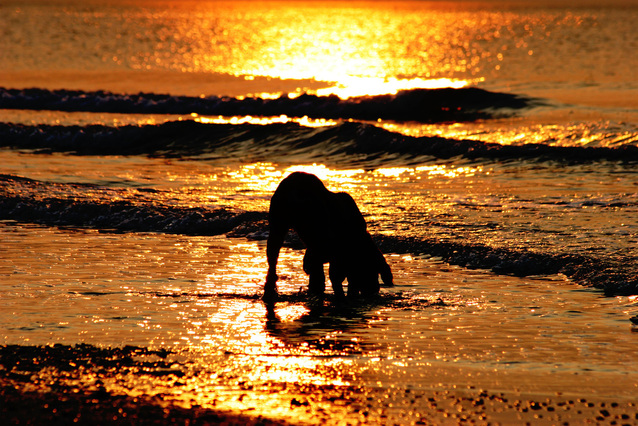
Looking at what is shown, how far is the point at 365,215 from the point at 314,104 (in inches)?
839

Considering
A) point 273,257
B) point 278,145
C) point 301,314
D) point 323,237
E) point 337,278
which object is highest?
point 323,237

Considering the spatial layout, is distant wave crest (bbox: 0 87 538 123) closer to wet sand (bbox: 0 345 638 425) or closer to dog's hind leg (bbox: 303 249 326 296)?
dog's hind leg (bbox: 303 249 326 296)

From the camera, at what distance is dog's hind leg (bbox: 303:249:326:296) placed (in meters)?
11.2

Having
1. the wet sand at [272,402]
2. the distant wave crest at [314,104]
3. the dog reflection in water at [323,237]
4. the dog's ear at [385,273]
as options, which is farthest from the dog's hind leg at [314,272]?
the distant wave crest at [314,104]

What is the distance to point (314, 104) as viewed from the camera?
3725 cm

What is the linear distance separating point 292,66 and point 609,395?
51494 mm

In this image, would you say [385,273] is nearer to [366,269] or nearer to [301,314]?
[366,269]

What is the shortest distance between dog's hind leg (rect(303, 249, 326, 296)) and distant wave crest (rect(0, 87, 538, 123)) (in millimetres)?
23150

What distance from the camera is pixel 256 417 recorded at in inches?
286

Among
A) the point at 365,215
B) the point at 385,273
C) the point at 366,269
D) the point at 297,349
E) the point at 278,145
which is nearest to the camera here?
the point at 297,349

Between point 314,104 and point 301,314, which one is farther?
point 314,104

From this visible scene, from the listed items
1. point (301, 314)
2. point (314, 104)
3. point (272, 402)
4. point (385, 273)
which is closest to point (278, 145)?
point (314, 104)

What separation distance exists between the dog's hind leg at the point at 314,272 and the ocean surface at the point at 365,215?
0.78ft

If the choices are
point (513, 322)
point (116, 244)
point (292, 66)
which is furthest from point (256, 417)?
point (292, 66)
